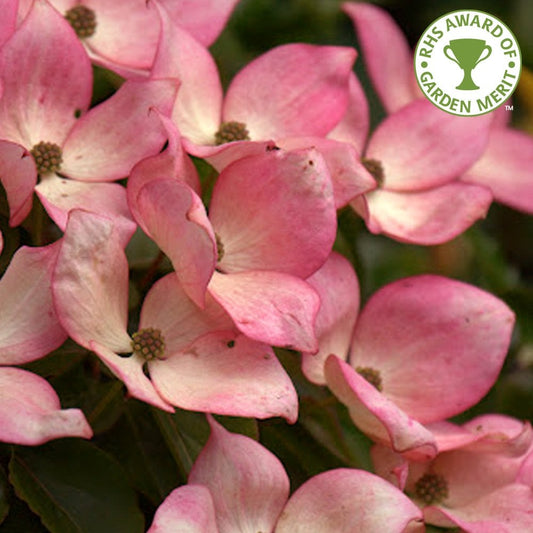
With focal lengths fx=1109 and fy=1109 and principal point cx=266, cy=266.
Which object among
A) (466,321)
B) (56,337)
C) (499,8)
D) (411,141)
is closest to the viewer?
(56,337)

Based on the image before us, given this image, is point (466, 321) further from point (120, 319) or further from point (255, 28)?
point (255, 28)

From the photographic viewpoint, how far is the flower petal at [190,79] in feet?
1.94

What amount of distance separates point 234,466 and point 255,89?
9.6 inches

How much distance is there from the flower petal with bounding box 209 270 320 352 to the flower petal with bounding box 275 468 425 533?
7 centimetres

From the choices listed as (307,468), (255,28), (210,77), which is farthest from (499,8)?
(307,468)

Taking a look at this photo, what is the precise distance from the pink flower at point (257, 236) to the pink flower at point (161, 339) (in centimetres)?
2

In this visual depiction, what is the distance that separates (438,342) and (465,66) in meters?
0.18

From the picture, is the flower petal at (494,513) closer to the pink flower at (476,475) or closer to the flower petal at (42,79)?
the pink flower at (476,475)

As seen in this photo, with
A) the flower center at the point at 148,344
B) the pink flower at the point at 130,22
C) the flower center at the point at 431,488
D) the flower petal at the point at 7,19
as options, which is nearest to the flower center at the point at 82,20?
the pink flower at the point at 130,22

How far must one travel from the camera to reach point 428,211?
0.67m

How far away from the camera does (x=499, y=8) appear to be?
4.51ft

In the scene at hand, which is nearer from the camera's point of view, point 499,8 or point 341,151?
point 341,151

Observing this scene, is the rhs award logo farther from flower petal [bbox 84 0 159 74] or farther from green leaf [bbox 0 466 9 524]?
green leaf [bbox 0 466 9 524]

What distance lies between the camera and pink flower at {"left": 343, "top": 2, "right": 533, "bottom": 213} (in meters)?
0.78
